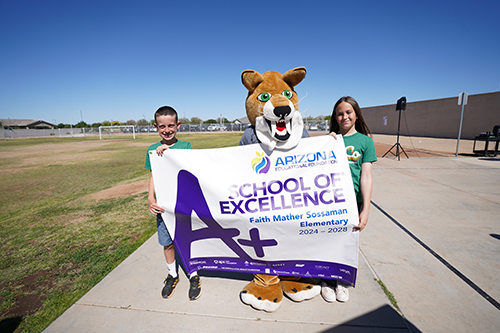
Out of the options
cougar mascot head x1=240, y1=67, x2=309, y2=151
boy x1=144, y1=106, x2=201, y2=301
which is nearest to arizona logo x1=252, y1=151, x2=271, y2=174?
cougar mascot head x1=240, y1=67, x2=309, y2=151

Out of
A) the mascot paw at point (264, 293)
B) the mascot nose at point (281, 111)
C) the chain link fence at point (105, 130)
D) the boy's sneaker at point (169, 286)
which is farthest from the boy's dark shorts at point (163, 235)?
the chain link fence at point (105, 130)

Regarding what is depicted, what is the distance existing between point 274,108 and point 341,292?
→ 187 cm

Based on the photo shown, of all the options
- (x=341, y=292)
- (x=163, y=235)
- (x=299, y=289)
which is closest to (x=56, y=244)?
(x=163, y=235)

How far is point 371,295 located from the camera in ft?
7.33

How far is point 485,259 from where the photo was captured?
275 centimetres

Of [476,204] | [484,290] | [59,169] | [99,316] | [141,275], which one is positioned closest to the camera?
[99,316]

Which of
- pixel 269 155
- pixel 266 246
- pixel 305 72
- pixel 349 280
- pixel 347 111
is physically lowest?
pixel 349 280

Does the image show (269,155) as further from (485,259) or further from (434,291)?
(485,259)

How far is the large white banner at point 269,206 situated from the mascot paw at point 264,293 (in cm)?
12

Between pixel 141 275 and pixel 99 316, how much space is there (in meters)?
0.59

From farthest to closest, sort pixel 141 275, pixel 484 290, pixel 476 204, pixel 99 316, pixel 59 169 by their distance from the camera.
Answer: pixel 59 169 → pixel 476 204 → pixel 141 275 → pixel 484 290 → pixel 99 316

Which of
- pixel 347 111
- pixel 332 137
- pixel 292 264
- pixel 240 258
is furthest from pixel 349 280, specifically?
pixel 347 111

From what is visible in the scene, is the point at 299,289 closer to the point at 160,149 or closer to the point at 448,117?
the point at 160,149

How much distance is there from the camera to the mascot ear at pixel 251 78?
265 cm
